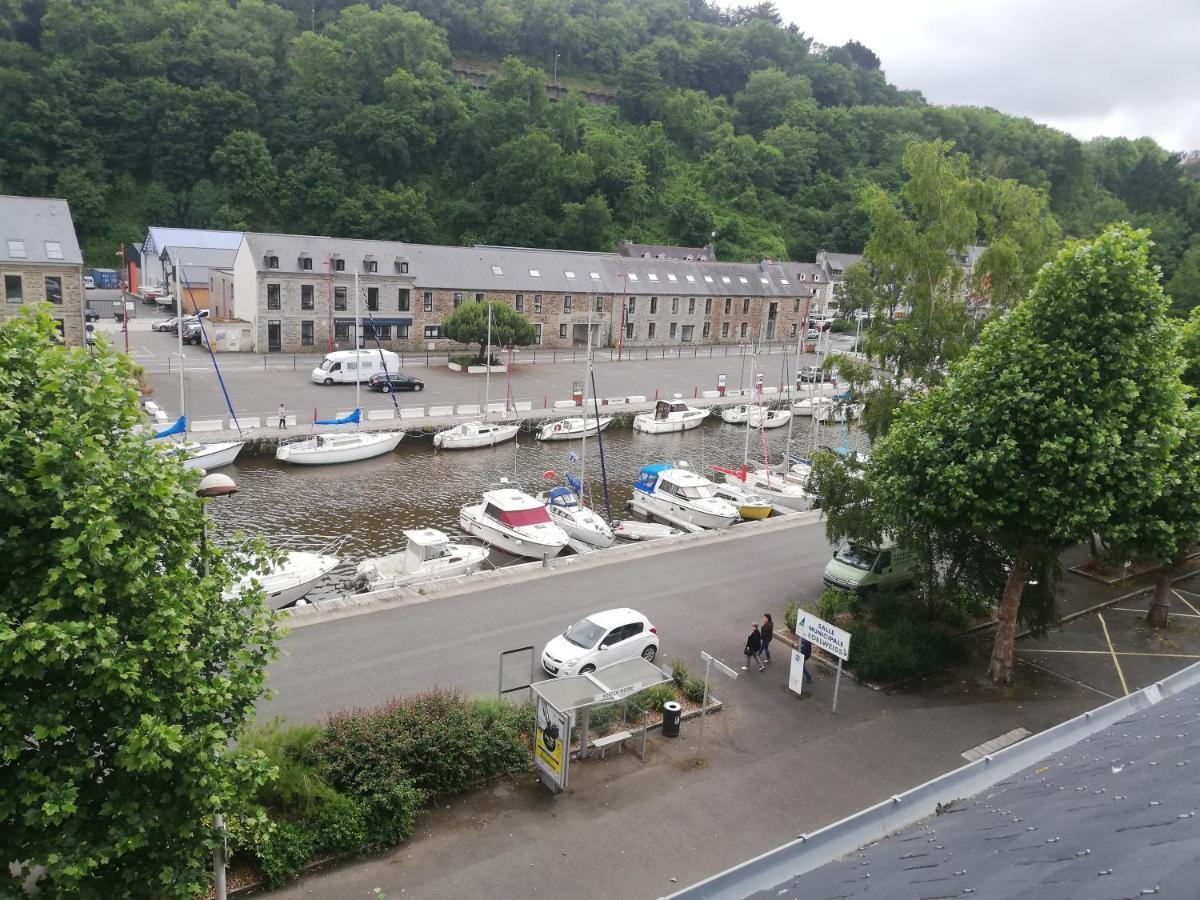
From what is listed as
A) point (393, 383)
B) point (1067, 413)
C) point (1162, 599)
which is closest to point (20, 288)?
point (393, 383)

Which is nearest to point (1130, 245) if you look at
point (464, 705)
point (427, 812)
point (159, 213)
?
point (464, 705)

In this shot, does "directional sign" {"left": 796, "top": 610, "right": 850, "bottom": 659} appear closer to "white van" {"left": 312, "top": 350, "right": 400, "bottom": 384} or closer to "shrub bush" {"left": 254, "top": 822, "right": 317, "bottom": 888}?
"shrub bush" {"left": 254, "top": 822, "right": 317, "bottom": 888}

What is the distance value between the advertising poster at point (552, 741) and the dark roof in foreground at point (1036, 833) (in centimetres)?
562

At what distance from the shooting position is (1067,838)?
15.1 ft

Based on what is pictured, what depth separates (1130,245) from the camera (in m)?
14.4

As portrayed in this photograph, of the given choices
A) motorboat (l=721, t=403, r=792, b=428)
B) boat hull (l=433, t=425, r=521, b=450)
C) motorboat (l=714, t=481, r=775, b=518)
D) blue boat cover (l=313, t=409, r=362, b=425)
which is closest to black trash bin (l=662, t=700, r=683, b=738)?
motorboat (l=714, t=481, r=775, b=518)

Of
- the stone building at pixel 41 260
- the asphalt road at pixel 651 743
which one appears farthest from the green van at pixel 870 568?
the stone building at pixel 41 260

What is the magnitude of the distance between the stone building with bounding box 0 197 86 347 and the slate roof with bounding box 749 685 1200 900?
48.8 metres

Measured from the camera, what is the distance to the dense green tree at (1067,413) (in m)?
14.1

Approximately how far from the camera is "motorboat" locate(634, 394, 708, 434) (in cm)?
4384

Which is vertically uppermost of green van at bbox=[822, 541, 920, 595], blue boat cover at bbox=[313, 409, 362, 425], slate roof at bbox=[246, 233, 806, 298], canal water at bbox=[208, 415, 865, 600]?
slate roof at bbox=[246, 233, 806, 298]

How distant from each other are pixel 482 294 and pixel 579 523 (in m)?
36.0

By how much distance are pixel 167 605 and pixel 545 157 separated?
89.0 meters

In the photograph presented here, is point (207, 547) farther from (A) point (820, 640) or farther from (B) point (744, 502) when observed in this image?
(B) point (744, 502)
